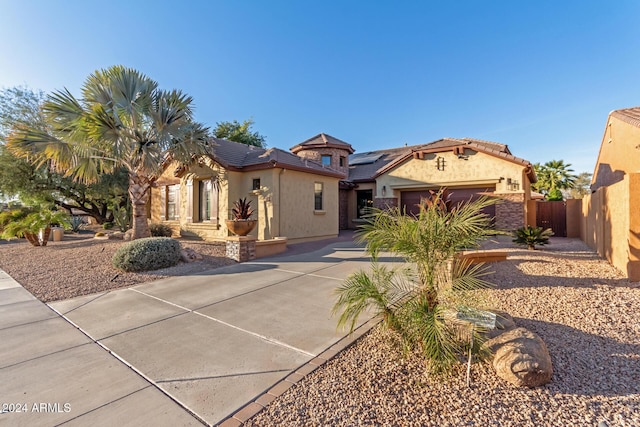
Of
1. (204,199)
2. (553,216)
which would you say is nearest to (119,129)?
(204,199)

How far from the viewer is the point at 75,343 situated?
374cm

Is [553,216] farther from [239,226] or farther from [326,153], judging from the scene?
[239,226]

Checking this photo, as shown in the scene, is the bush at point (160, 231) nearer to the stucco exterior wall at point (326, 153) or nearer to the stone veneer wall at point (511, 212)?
the stucco exterior wall at point (326, 153)

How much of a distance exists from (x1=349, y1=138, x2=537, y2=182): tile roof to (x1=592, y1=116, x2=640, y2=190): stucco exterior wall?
3023mm

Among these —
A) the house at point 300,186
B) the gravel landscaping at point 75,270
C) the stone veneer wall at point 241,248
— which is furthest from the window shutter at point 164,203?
the stone veneer wall at point 241,248

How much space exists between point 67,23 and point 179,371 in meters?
12.8

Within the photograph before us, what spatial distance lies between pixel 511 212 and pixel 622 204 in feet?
29.5

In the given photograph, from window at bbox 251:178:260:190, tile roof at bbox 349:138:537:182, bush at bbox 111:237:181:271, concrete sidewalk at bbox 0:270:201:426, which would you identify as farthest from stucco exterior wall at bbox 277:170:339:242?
concrete sidewalk at bbox 0:270:201:426

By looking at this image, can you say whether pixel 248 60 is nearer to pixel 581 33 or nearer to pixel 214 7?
pixel 214 7

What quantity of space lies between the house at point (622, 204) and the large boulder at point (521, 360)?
15.4 feet

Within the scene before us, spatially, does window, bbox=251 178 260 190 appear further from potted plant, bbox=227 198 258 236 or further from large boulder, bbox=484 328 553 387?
large boulder, bbox=484 328 553 387

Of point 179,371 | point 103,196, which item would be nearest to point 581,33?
point 179,371

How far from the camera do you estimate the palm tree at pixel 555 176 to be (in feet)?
92.7

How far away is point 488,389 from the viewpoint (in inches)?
104
